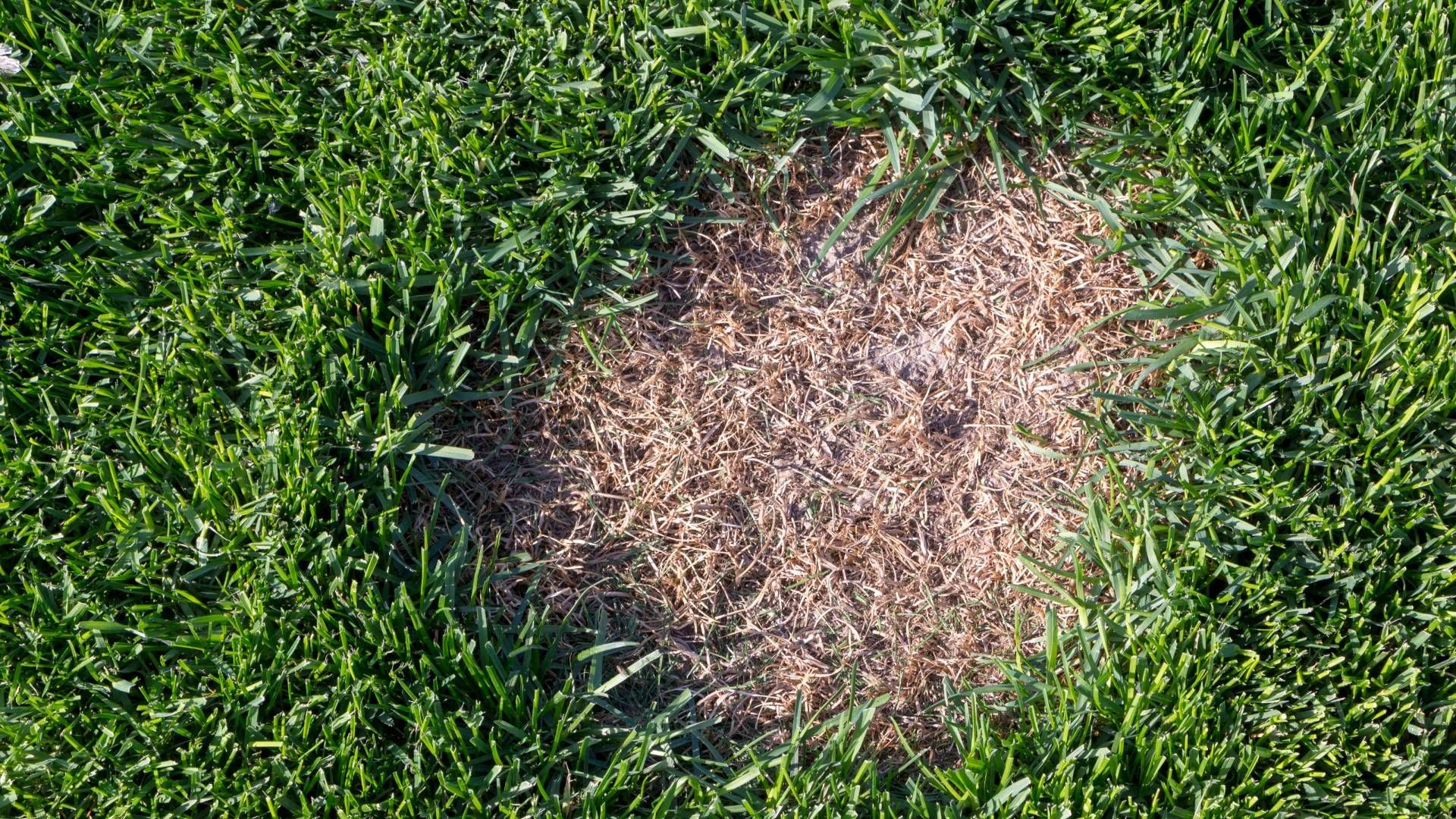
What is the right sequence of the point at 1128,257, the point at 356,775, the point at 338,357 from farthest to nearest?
1. the point at 1128,257
2. the point at 338,357
3. the point at 356,775

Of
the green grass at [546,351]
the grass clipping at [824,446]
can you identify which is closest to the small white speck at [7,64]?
the green grass at [546,351]

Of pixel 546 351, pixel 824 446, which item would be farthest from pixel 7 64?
pixel 824 446

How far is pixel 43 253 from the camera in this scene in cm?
271

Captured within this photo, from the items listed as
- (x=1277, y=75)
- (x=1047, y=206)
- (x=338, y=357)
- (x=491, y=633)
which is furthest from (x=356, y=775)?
(x=1277, y=75)

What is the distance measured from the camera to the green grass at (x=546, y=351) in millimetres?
2391

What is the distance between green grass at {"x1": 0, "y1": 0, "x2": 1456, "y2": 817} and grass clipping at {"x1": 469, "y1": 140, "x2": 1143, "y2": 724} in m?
0.10

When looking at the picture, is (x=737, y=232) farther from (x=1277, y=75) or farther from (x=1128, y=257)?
(x=1277, y=75)

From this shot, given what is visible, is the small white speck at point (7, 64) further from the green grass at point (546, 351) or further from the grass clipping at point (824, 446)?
the grass clipping at point (824, 446)

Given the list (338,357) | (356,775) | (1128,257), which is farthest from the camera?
(1128,257)

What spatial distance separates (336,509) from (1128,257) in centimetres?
188

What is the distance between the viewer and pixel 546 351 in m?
2.71

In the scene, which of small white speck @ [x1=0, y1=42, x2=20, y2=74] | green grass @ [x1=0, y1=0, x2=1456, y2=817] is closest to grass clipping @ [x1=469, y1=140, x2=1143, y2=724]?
green grass @ [x1=0, y1=0, x2=1456, y2=817]

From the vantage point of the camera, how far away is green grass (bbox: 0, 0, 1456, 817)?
7.84ft

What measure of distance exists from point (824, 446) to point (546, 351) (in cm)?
67
